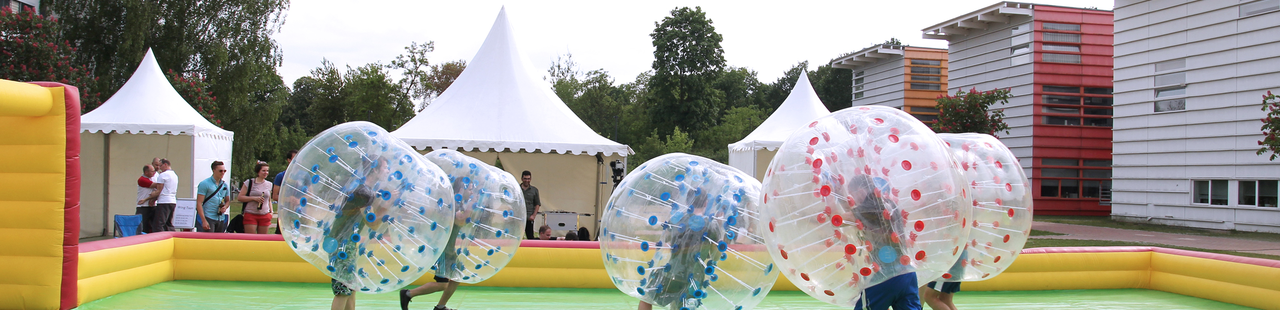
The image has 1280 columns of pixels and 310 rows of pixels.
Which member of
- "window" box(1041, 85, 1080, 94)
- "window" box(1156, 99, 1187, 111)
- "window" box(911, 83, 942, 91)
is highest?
"window" box(911, 83, 942, 91)

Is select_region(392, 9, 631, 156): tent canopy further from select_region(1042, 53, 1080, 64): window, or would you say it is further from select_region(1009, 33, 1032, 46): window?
select_region(1042, 53, 1080, 64): window

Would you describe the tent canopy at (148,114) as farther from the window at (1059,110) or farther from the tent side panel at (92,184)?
the window at (1059,110)

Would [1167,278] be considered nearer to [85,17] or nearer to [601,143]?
[601,143]

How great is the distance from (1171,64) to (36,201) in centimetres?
2038

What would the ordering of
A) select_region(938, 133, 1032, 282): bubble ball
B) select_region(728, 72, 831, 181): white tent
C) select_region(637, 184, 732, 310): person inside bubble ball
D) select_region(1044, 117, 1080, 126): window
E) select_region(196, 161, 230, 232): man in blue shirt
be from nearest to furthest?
1. select_region(637, 184, 732, 310): person inside bubble ball
2. select_region(938, 133, 1032, 282): bubble ball
3. select_region(196, 161, 230, 232): man in blue shirt
4. select_region(728, 72, 831, 181): white tent
5. select_region(1044, 117, 1080, 126): window

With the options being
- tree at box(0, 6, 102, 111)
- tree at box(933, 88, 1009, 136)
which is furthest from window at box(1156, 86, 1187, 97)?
tree at box(0, 6, 102, 111)

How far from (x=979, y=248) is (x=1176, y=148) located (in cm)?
1582

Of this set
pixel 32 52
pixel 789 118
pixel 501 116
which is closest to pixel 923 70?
pixel 789 118

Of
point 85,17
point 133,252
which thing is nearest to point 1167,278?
point 133,252

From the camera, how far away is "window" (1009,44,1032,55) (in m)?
22.2

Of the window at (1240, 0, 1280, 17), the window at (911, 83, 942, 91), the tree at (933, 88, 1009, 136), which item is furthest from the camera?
the window at (911, 83, 942, 91)

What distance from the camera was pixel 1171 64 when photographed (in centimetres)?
1734

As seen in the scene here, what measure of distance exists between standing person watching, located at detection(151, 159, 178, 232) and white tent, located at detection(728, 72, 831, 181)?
8970mm

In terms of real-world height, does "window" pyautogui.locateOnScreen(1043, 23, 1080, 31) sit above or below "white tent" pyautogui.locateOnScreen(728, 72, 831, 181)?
above
